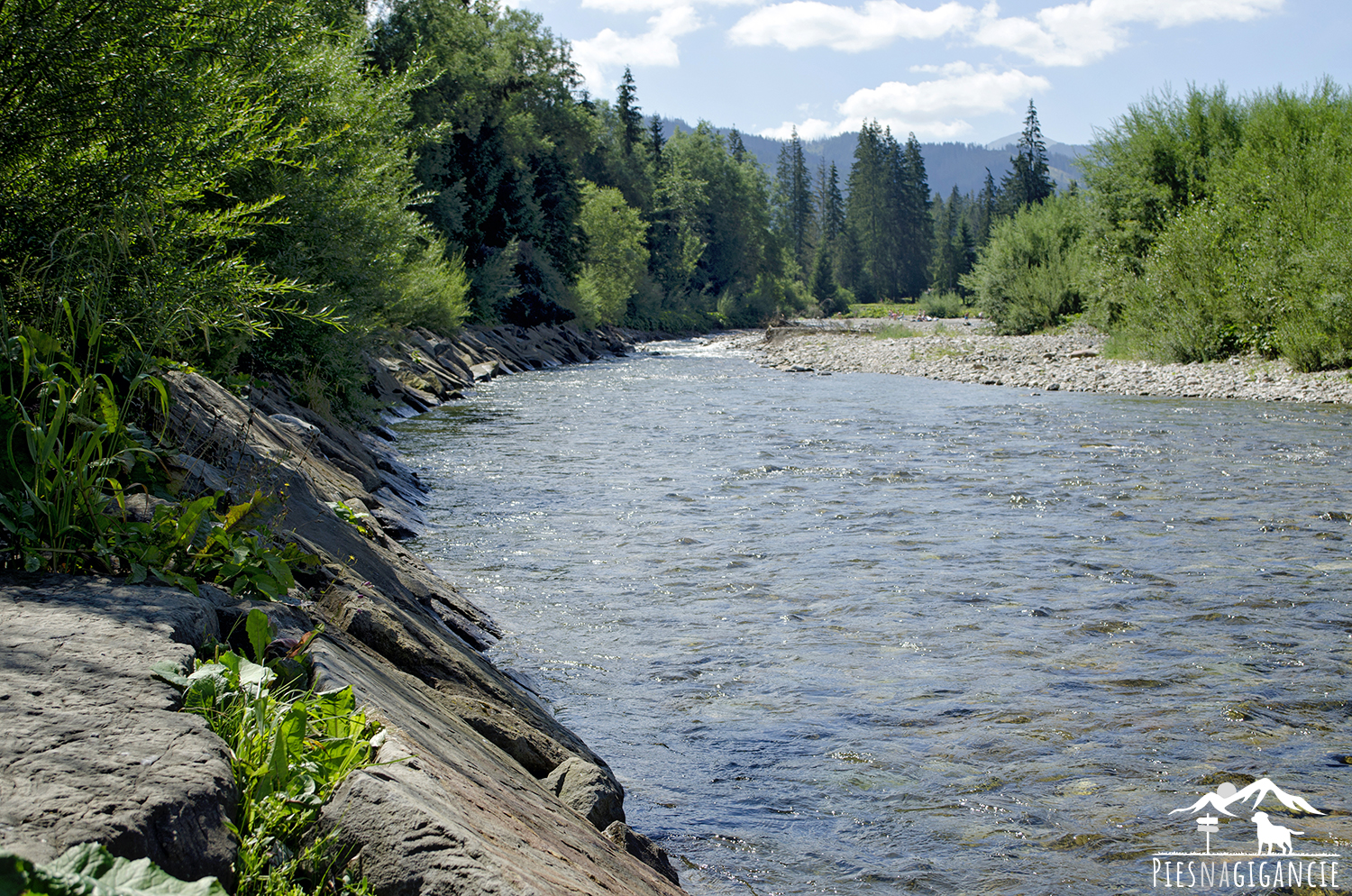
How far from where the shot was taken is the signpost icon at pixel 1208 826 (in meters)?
4.22

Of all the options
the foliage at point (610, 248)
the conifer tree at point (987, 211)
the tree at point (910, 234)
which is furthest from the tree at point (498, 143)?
the tree at point (910, 234)

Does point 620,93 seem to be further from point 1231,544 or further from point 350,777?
point 350,777

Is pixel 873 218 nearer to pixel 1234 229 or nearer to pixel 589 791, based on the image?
pixel 1234 229

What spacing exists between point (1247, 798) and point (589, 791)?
3.18 metres

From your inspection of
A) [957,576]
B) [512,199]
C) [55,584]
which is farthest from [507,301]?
[55,584]

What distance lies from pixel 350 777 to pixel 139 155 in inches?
184

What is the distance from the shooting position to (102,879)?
161 centimetres

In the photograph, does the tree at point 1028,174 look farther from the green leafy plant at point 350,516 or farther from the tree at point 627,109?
the green leafy plant at point 350,516

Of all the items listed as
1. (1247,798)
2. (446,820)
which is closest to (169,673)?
(446,820)

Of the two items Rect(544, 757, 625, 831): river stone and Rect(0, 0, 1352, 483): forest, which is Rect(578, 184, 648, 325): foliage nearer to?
Rect(0, 0, 1352, 483): forest

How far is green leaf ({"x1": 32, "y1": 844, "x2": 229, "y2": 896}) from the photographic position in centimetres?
156

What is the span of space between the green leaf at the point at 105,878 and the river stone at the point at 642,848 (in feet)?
6.67

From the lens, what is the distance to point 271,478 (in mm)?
5074

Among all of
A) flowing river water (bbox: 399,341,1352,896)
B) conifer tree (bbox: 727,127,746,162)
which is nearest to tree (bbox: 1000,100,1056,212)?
conifer tree (bbox: 727,127,746,162)
